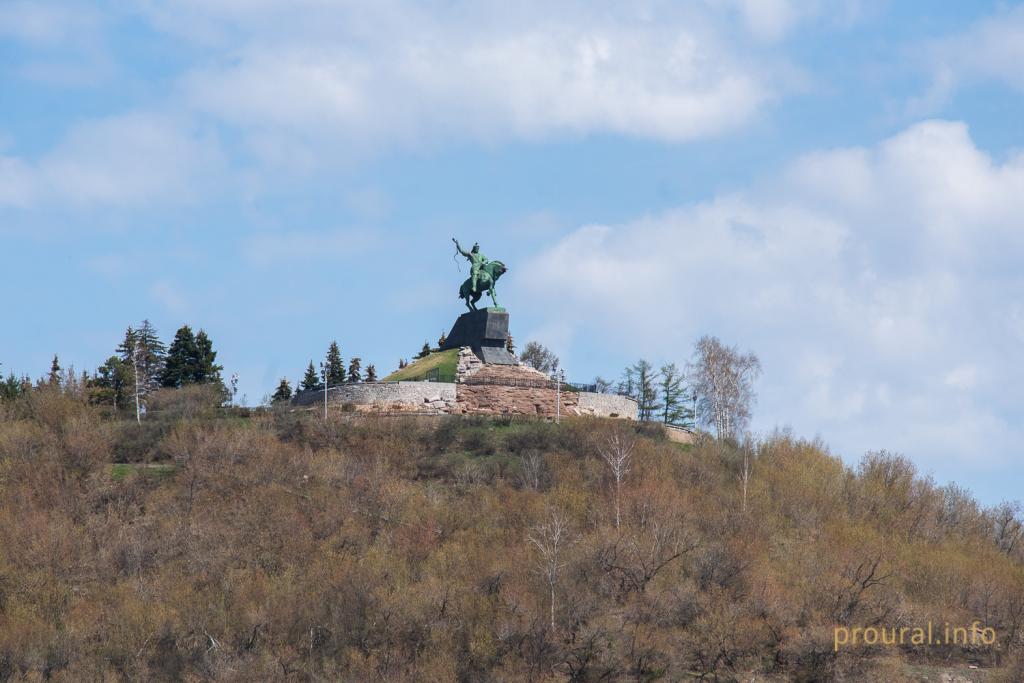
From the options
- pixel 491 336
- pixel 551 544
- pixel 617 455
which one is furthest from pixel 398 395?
pixel 551 544

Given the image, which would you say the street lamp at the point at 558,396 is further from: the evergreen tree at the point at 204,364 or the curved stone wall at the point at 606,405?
the evergreen tree at the point at 204,364

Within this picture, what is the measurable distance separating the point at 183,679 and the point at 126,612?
9.83 feet

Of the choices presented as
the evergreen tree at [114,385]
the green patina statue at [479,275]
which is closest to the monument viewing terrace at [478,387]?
the green patina statue at [479,275]

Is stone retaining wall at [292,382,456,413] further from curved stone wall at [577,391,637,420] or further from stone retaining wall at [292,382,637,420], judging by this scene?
curved stone wall at [577,391,637,420]

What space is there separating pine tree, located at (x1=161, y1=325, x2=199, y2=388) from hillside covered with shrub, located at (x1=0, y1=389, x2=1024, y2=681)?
14596 mm

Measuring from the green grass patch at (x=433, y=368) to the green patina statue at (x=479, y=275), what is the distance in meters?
2.60

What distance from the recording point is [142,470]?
170ft

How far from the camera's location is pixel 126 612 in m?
39.1

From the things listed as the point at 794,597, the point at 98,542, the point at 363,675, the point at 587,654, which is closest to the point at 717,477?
the point at 794,597

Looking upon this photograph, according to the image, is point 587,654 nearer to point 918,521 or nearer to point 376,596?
point 376,596

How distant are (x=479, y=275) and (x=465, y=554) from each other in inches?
814

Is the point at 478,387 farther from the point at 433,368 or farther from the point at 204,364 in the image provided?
the point at 204,364

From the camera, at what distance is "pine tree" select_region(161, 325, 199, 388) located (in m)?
70.7

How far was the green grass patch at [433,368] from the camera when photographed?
198ft
